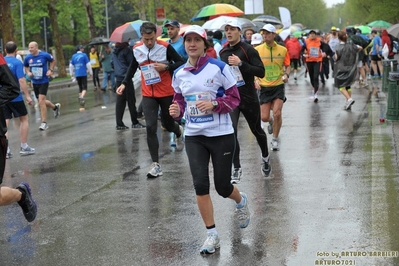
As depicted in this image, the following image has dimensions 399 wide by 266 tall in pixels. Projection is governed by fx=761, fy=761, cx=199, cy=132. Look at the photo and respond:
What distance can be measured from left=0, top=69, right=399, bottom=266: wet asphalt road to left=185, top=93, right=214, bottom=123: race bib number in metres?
1.05

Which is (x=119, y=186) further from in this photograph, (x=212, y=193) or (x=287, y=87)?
(x=287, y=87)

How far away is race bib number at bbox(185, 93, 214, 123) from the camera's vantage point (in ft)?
20.5

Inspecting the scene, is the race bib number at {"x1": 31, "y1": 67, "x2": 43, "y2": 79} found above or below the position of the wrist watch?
below

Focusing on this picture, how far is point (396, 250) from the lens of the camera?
19.3 ft

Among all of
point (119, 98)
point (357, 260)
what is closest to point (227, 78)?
point (357, 260)

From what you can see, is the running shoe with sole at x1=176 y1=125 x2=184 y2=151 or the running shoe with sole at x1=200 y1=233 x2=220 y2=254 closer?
the running shoe with sole at x1=200 y1=233 x2=220 y2=254

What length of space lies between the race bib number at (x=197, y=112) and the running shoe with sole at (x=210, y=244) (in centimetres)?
94

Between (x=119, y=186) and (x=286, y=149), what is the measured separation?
3.30 meters

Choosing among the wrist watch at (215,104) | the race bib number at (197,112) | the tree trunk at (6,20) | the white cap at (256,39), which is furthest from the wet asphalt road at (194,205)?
the tree trunk at (6,20)

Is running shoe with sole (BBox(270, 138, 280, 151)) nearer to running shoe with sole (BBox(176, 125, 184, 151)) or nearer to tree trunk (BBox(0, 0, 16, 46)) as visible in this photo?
running shoe with sole (BBox(176, 125, 184, 151))

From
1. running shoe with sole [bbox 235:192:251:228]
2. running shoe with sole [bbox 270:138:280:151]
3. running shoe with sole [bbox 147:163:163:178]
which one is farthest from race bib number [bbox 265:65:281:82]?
running shoe with sole [bbox 235:192:251:228]

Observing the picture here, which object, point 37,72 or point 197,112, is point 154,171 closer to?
point 197,112

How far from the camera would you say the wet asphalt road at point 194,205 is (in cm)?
612

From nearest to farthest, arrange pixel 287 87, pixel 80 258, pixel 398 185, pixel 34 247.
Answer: pixel 80 258 → pixel 34 247 → pixel 398 185 → pixel 287 87
